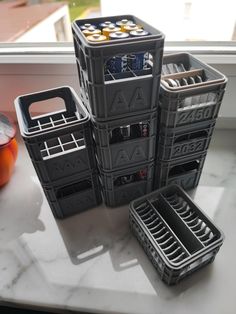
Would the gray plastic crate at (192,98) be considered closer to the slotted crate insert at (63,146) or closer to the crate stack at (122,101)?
the crate stack at (122,101)

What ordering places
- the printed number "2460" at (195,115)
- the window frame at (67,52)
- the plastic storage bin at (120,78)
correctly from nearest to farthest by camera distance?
the plastic storage bin at (120,78)
the printed number "2460" at (195,115)
the window frame at (67,52)

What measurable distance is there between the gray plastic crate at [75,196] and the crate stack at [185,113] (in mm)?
163

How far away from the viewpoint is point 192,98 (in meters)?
0.56

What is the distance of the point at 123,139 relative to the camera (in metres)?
0.58

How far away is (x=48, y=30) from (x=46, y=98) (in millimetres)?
414

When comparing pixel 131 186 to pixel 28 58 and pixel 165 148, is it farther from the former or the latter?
pixel 28 58

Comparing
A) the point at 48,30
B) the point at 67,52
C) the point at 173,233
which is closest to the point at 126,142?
the point at 173,233

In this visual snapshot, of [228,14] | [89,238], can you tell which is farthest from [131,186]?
[228,14]

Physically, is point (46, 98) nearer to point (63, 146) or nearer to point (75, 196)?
point (63, 146)

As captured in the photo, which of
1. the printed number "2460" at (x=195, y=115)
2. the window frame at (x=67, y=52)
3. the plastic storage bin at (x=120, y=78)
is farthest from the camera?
the window frame at (x=67, y=52)

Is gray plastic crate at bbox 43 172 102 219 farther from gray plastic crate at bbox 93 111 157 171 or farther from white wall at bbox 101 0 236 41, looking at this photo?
white wall at bbox 101 0 236 41

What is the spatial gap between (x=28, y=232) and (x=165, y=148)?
0.39 metres

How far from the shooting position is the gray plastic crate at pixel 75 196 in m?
0.60

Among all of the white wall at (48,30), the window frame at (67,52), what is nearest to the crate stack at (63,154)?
the window frame at (67,52)
